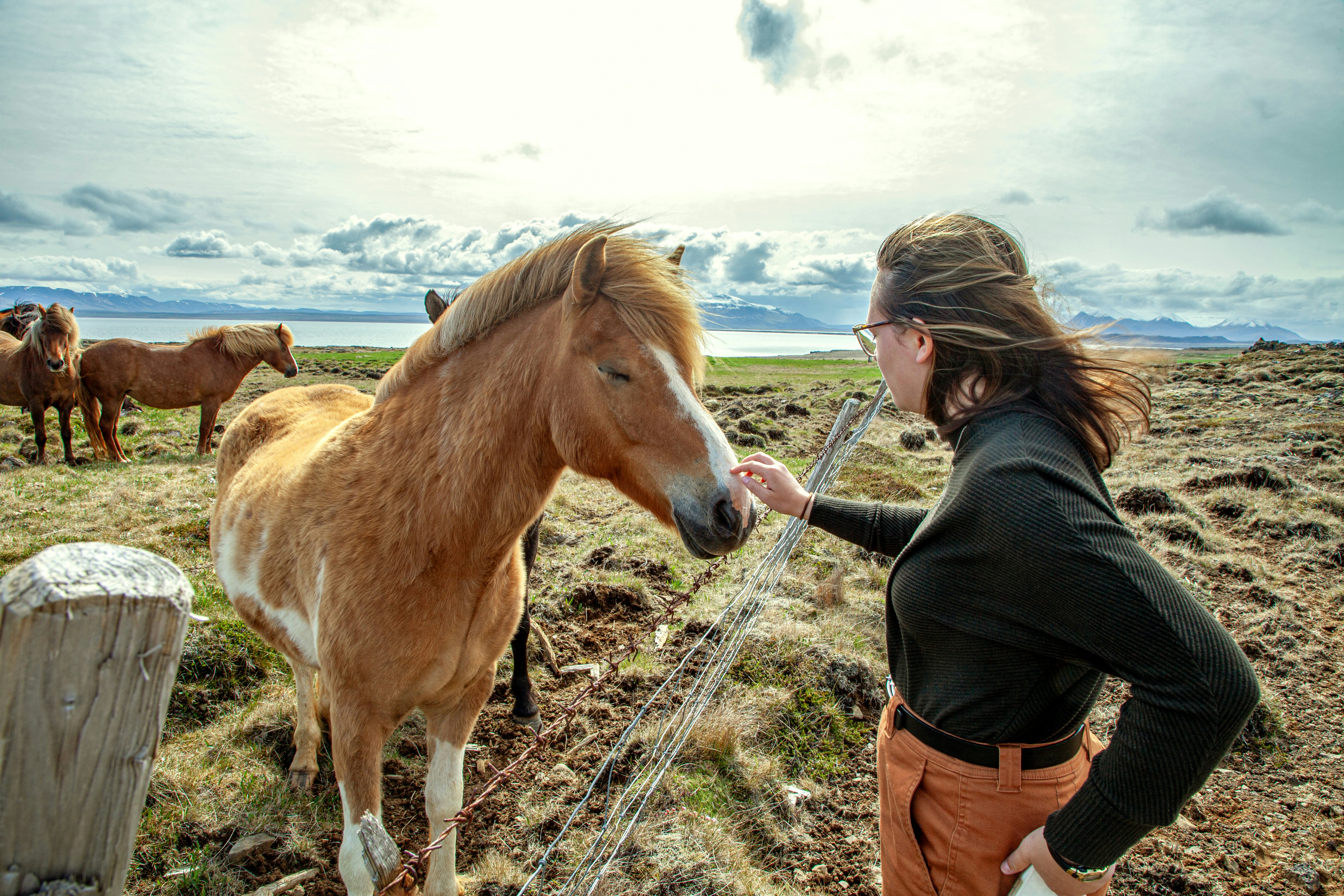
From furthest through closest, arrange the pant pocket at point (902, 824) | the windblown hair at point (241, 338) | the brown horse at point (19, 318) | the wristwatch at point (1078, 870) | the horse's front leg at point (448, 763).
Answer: the brown horse at point (19, 318)
the windblown hair at point (241, 338)
the horse's front leg at point (448, 763)
the pant pocket at point (902, 824)
the wristwatch at point (1078, 870)

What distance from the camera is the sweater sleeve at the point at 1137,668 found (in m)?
1.11

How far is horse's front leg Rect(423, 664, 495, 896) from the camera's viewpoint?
285cm

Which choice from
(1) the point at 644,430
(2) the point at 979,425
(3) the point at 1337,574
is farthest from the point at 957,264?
(3) the point at 1337,574

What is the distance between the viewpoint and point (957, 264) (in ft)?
5.17

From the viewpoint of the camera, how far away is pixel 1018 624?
4.37ft

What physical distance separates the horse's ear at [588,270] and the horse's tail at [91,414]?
1390 centimetres

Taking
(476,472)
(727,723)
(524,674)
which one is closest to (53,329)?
(524,674)

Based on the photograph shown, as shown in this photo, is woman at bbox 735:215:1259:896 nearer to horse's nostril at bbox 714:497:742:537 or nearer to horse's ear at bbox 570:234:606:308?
horse's nostril at bbox 714:497:742:537

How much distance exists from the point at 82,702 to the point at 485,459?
1511mm

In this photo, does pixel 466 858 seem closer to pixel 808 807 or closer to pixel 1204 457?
pixel 808 807

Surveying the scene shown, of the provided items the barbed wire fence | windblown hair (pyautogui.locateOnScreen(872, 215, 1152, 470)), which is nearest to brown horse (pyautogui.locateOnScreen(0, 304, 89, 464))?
the barbed wire fence

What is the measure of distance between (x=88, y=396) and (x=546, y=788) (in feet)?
46.2

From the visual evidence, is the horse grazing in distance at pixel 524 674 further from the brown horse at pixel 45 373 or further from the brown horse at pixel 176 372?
the brown horse at pixel 45 373

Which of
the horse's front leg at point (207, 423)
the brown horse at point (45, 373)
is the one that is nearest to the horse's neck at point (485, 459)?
the horse's front leg at point (207, 423)
